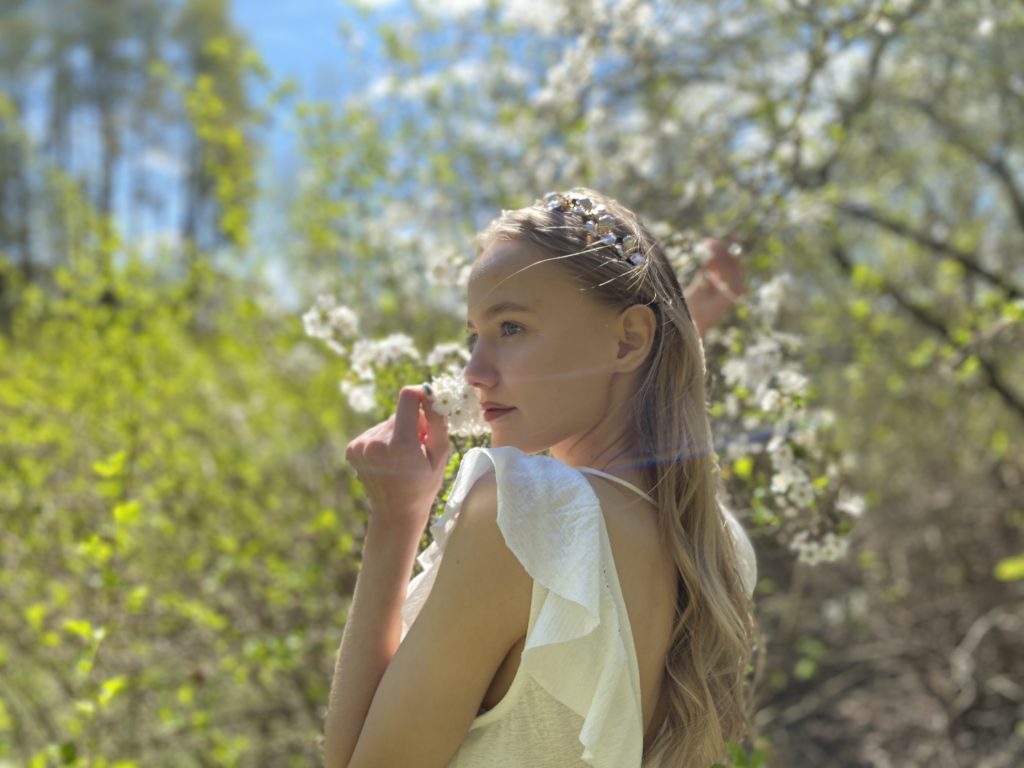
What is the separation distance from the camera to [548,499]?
1188mm

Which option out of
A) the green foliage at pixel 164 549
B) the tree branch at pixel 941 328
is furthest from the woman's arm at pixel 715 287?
the tree branch at pixel 941 328

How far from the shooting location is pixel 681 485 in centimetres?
134

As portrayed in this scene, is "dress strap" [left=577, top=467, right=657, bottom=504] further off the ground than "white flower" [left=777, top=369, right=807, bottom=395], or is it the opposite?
"white flower" [left=777, top=369, right=807, bottom=395]

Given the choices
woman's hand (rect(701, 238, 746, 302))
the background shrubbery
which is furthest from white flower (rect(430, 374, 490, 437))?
the background shrubbery

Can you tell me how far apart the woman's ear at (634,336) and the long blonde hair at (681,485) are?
2cm

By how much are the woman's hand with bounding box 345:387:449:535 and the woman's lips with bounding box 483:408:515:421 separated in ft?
0.33

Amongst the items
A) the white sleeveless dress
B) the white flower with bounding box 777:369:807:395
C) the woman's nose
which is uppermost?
the white flower with bounding box 777:369:807:395

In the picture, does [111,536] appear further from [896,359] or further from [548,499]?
[896,359]

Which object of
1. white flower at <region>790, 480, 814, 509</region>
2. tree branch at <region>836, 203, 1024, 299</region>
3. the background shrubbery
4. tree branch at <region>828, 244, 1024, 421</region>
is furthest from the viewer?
tree branch at <region>836, 203, 1024, 299</region>

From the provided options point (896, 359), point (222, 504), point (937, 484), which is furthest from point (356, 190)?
point (937, 484)

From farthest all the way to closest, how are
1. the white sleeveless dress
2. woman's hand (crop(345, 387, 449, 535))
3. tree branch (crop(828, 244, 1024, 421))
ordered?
tree branch (crop(828, 244, 1024, 421)) < woman's hand (crop(345, 387, 449, 535)) < the white sleeveless dress

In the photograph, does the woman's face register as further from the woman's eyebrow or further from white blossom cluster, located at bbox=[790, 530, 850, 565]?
white blossom cluster, located at bbox=[790, 530, 850, 565]

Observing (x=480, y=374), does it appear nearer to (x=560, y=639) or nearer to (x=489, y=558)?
(x=489, y=558)

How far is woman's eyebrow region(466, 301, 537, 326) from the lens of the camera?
1.34 meters
